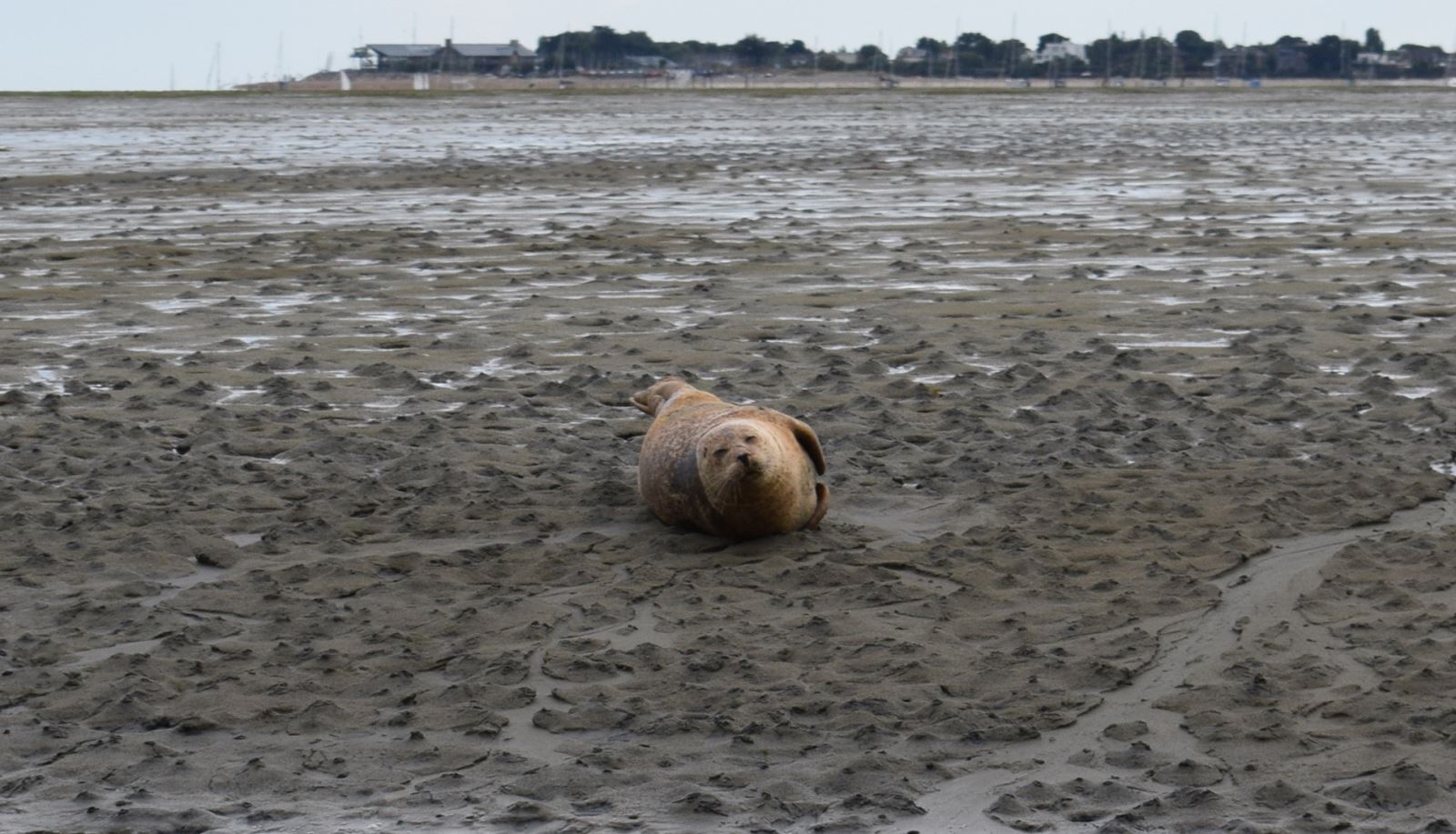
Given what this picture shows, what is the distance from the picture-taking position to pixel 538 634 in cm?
597

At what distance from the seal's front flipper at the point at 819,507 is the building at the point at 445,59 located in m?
121

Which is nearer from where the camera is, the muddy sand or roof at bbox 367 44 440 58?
the muddy sand

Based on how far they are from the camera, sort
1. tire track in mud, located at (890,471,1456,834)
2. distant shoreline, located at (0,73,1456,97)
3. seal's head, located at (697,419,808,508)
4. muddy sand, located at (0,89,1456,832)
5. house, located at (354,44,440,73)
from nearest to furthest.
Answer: tire track in mud, located at (890,471,1456,834) < muddy sand, located at (0,89,1456,832) < seal's head, located at (697,419,808,508) < distant shoreline, located at (0,73,1456,97) < house, located at (354,44,440,73)

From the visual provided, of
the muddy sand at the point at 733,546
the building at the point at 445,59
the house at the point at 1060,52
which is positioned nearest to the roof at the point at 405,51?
the building at the point at 445,59

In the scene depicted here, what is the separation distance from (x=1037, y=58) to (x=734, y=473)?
137 metres

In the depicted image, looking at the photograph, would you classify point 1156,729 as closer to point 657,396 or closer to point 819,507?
point 819,507

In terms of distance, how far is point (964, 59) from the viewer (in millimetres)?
140125

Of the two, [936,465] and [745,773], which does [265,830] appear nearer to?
[745,773]

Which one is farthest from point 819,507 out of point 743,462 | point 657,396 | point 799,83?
point 799,83

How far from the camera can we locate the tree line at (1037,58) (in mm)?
131250

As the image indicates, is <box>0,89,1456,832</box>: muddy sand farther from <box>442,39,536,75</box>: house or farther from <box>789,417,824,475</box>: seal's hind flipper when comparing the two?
<box>442,39,536,75</box>: house

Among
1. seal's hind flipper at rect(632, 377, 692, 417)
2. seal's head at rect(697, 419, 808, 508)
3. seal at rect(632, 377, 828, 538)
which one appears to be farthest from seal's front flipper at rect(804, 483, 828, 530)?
seal's hind flipper at rect(632, 377, 692, 417)

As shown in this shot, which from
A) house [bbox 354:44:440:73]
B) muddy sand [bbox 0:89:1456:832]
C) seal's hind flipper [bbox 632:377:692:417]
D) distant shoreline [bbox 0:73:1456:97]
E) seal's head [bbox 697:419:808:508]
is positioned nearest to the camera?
muddy sand [bbox 0:89:1456:832]

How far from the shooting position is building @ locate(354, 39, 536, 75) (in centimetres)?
12681
